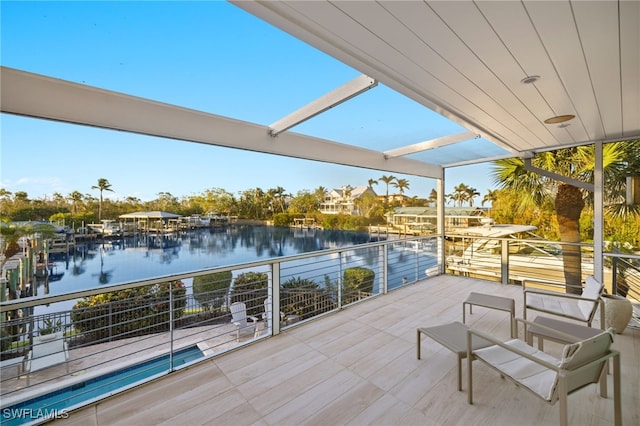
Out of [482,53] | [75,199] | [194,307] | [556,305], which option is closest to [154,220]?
[75,199]

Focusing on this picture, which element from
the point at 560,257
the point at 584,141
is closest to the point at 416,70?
the point at 584,141

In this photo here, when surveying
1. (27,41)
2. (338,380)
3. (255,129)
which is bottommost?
(338,380)

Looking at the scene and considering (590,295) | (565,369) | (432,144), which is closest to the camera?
(565,369)

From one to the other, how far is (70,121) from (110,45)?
0.64 metres

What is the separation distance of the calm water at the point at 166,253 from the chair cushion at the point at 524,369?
2.22 meters

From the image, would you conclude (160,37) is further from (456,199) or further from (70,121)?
(456,199)

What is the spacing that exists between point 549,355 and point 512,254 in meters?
3.59

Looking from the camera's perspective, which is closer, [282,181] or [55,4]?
[55,4]

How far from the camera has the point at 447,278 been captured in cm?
→ 539

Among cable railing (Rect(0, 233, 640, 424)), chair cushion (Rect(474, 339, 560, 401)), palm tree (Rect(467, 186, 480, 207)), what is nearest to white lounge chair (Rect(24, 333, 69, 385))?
cable railing (Rect(0, 233, 640, 424))

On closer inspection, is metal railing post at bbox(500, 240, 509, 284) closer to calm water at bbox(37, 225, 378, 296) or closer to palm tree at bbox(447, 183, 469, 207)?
palm tree at bbox(447, 183, 469, 207)

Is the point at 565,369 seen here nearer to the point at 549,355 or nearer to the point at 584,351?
the point at 584,351

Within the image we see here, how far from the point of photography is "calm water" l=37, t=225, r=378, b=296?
2.65 metres

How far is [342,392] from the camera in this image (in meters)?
2.03
